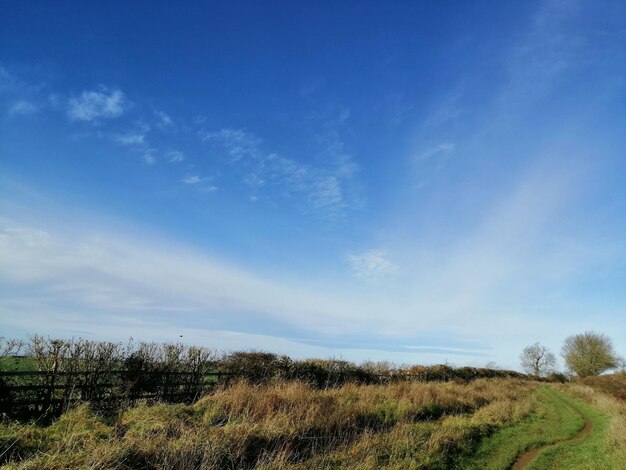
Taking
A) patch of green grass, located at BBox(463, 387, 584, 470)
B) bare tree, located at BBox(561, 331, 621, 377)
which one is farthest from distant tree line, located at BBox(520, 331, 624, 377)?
patch of green grass, located at BBox(463, 387, 584, 470)

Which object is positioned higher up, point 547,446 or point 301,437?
point 301,437

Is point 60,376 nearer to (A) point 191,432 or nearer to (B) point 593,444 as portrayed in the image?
(A) point 191,432

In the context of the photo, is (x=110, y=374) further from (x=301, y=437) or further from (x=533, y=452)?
(x=533, y=452)

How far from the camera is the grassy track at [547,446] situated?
39.2 feet

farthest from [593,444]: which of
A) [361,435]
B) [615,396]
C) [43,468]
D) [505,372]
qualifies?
[505,372]

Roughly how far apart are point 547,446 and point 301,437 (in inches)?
413

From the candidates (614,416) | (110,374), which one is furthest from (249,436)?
(614,416)

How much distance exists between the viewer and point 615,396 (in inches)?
1169

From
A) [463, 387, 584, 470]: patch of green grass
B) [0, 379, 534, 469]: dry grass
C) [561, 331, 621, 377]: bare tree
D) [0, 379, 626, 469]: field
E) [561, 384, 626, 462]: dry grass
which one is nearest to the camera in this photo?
[0, 379, 534, 469]: dry grass

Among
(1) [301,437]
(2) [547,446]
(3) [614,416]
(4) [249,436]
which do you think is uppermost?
(4) [249,436]

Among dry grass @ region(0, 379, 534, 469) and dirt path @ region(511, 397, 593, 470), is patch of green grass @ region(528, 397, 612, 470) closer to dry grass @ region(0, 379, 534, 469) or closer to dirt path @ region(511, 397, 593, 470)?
dirt path @ region(511, 397, 593, 470)

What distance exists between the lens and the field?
289 inches

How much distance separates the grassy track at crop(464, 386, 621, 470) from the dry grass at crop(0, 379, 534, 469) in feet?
2.43

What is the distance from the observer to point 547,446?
46.9 feet
